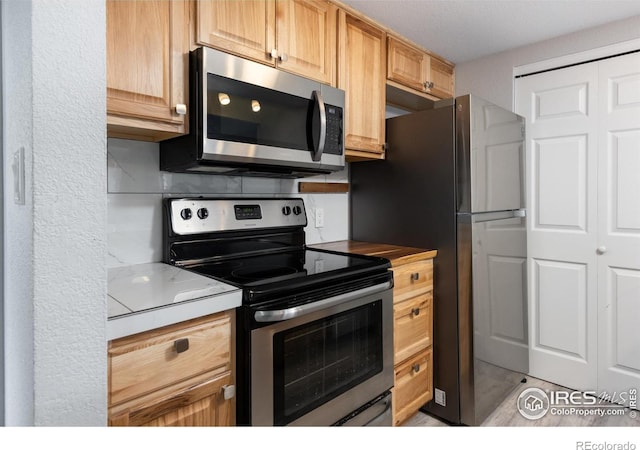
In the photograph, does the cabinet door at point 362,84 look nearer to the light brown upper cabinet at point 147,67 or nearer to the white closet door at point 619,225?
the light brown upper cabinet at point 147,67

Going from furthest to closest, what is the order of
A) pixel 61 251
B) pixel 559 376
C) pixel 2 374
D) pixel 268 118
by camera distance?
pixel 559 376 < pixel 268 118 < pixel 2 374 < pixel 61 251

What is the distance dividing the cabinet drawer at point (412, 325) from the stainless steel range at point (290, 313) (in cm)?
11

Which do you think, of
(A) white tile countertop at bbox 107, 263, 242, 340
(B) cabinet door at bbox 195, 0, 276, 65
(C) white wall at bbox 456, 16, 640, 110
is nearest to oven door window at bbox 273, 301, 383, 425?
(A) white tile countertop at bbox 107, 263, 242, 340

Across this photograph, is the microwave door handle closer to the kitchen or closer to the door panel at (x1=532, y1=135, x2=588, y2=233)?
the kitchen

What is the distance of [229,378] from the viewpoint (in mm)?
1266

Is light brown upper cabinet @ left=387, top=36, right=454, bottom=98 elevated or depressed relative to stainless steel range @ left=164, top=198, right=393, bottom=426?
elevated

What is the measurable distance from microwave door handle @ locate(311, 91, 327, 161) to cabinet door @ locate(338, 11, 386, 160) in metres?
0.29

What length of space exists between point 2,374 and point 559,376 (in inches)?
114

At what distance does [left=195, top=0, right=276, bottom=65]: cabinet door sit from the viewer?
1.48 meters

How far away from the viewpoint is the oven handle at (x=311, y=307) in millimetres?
1280
